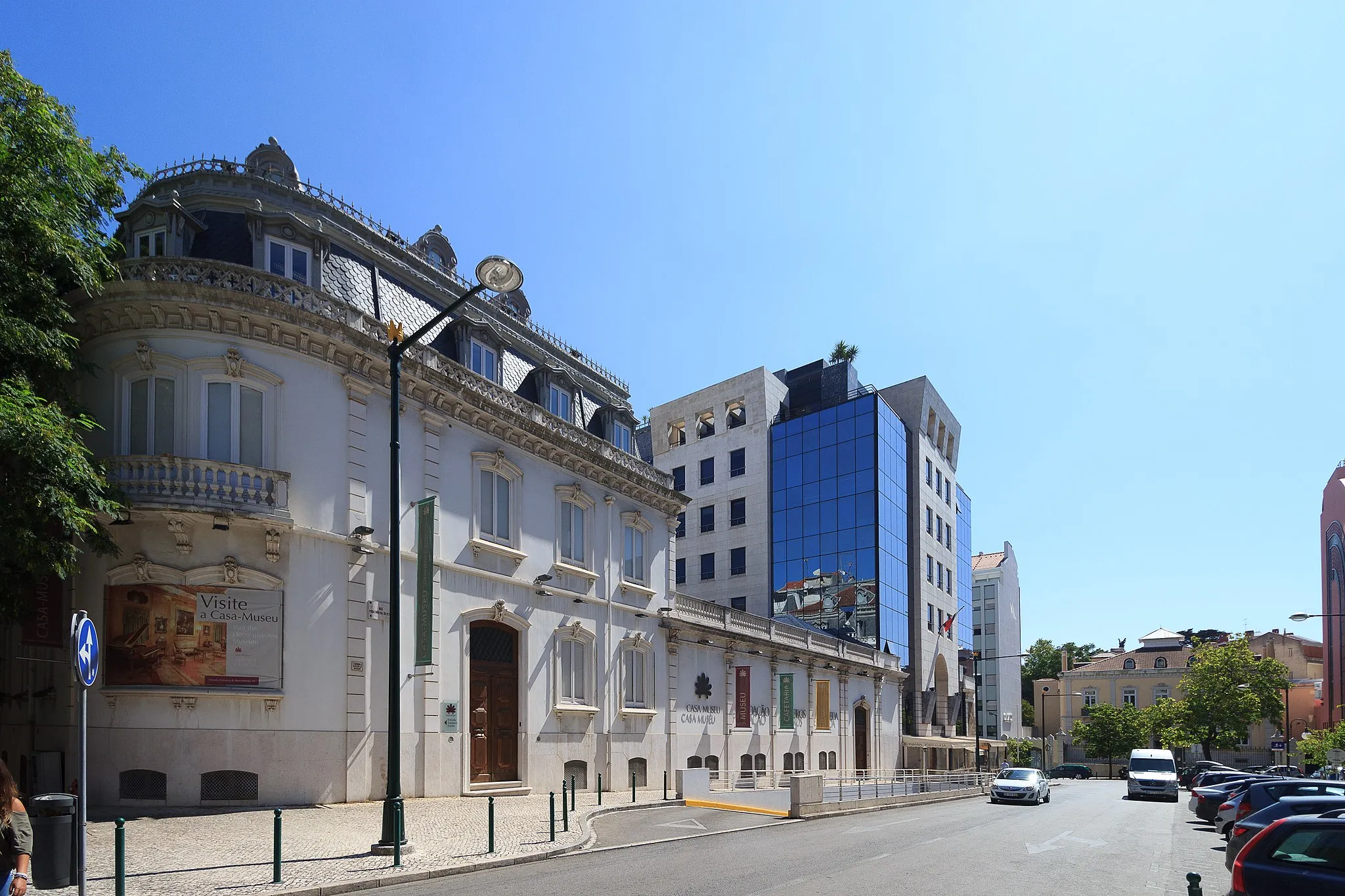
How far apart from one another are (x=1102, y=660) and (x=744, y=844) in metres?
98.6

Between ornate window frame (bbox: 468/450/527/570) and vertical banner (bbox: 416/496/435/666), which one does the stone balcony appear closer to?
vertical banner (bbox: 416/496/435/666)

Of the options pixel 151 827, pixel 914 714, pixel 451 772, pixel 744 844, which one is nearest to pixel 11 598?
pixel 151 827

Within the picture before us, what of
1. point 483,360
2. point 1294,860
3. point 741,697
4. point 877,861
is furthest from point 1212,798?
point 483,360

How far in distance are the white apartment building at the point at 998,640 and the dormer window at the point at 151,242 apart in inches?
3036

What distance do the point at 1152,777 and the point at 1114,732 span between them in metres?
47.5

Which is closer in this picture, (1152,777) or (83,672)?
(83,672)

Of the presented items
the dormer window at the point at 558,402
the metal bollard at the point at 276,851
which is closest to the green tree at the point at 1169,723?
the dormer window at the point at 558,402

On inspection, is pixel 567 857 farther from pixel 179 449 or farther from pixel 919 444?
pixel 919 444

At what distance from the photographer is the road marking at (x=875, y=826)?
898 inches

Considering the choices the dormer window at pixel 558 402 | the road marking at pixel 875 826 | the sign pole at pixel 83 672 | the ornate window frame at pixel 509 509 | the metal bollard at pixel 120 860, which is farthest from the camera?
the dormer window at pixel 558 402

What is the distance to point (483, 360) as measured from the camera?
28516 millimetres

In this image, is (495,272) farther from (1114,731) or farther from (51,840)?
(1114,731)

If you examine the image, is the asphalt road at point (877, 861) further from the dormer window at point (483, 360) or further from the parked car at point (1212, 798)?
the dormer window at point (483, 360)

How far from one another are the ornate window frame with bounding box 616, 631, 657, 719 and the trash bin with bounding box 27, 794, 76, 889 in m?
21.9
